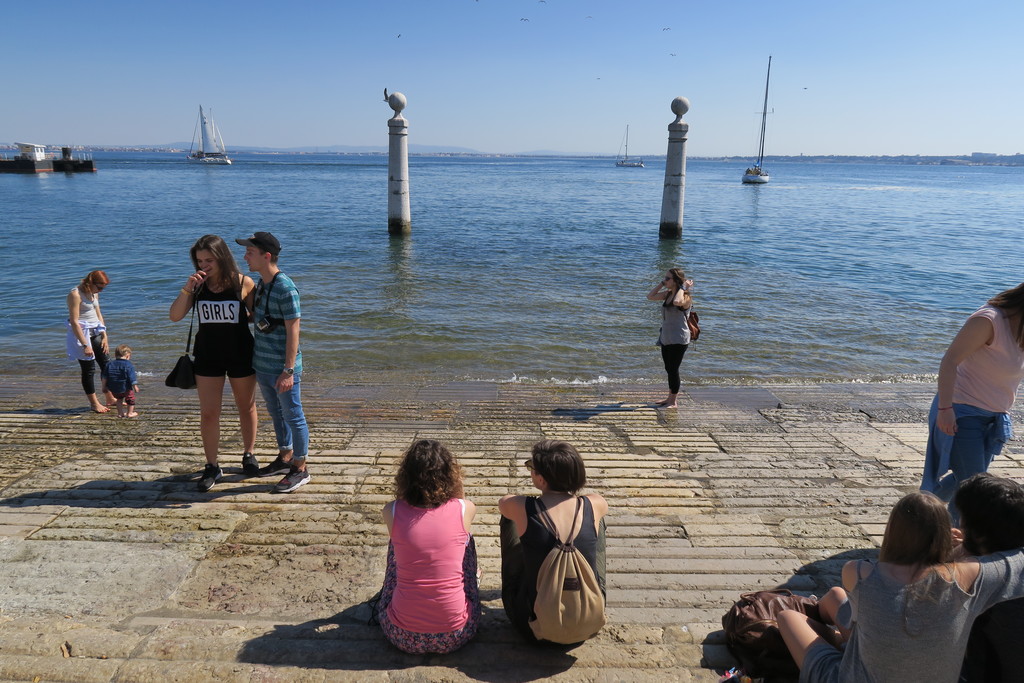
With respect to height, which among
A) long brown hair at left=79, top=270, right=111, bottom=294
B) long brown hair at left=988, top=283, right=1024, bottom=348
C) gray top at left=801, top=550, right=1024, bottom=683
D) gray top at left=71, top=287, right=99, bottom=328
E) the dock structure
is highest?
the dock structure

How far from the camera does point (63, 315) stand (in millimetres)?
14359

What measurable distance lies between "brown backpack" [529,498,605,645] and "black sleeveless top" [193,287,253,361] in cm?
280

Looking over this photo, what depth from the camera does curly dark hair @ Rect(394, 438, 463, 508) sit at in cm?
321

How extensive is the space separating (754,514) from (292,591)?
3054 millimetres

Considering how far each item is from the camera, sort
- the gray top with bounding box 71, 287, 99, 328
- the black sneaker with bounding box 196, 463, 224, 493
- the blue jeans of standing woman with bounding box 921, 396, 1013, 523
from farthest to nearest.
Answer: the gray top with bounding box 71, 287, 99, 328, the black sneaker with bounding box 196, 463, 224, 493, the blue jeans of standing woman with bounding box 921, 396, 1013, 523

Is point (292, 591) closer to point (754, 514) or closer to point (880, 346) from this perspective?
point (754, 514)

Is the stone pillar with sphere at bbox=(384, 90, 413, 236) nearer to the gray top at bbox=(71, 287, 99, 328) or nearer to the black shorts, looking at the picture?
the gray top at bbox=(71, 287, 99, 328)

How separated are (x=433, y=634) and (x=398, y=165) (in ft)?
81.0

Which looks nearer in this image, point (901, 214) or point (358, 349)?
point (358, 349)

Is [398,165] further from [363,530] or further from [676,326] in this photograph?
[363,530]

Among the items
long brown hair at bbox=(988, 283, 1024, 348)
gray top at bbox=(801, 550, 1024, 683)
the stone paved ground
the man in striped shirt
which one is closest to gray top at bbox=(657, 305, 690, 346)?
the stone paved ground

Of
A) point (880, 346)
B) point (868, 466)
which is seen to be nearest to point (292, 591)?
point (868, 466)

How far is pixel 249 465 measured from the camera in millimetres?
5230

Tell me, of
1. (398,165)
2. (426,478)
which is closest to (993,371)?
(426,478)
